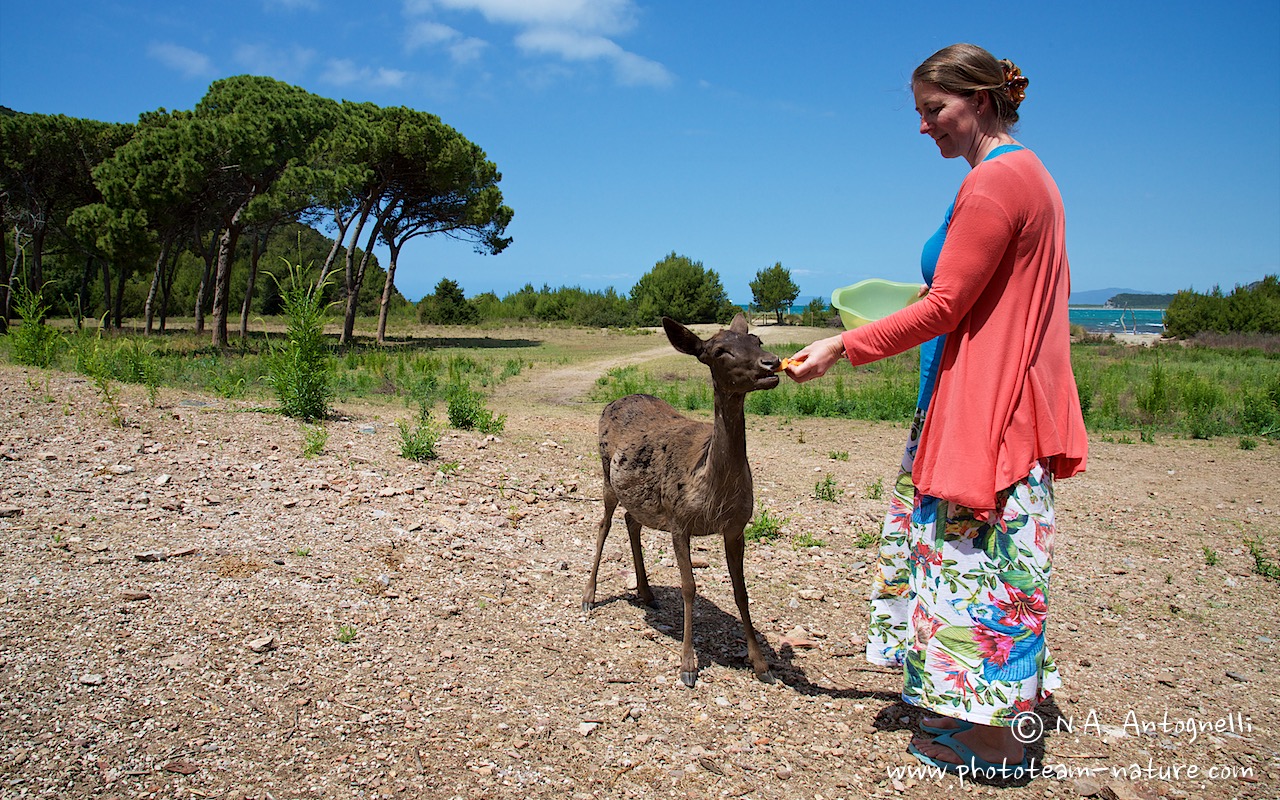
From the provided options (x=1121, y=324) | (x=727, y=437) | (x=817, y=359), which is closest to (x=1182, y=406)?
(x=727, y=437)

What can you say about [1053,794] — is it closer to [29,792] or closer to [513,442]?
[29,792]

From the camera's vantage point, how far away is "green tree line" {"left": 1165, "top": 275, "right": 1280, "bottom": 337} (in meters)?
39.6

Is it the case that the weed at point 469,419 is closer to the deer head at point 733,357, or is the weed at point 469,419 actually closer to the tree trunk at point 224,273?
the deer head at point 733,357

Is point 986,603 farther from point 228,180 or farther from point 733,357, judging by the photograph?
point 228,180

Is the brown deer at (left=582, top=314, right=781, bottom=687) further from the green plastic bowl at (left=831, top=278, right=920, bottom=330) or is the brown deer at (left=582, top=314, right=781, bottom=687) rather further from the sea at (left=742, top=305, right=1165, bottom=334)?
the sea at (left=742, top=305, right=1165, bottom=334)

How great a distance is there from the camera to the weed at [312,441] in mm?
6997

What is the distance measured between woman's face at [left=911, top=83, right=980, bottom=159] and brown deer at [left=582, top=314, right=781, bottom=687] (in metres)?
1.06

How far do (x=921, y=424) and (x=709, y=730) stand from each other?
170 cm

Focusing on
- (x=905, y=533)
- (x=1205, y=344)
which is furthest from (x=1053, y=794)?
(x=1205, y=344)

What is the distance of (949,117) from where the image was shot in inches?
113

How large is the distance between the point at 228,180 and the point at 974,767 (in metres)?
23.5

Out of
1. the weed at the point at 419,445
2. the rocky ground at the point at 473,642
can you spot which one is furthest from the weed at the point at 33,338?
the weed at the point at 419,445

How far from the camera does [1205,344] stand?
35250mm

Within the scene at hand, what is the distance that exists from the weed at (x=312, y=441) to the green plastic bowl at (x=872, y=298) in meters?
5.17
